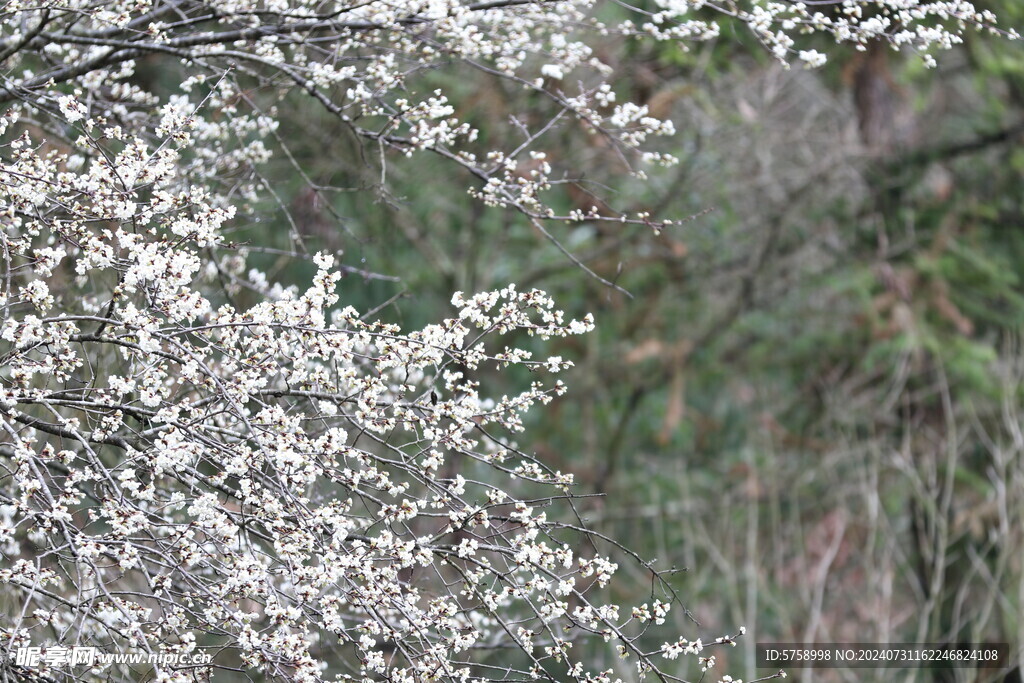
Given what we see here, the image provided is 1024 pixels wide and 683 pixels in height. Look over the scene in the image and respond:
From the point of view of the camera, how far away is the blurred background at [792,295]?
24.3 ft

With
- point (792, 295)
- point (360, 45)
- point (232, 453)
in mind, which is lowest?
point (792, 295)

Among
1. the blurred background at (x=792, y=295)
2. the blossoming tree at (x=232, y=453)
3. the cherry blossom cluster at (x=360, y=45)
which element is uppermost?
the cherry blossom cluster at (x=360, y=45)

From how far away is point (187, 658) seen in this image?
2.75 meters

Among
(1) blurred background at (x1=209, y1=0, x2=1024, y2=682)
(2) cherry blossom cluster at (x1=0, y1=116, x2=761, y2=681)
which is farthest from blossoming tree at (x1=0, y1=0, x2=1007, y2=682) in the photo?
(1) blurred background at (x1=209, y1=0, x2=1024, y2=682)

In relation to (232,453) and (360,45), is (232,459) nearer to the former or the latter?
(232,453)

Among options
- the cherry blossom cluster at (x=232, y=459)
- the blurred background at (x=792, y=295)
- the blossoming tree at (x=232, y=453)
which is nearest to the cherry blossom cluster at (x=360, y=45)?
the blossoming tree at (x=232, y=453)

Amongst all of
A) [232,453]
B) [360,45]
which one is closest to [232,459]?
[232,453]

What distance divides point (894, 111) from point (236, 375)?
815cm

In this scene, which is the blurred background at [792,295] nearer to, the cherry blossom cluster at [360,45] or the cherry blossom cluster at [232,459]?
the cherry blossom cluster at [360,45]

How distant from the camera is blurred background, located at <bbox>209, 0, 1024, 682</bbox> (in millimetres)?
7410

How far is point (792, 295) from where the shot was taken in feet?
31.8

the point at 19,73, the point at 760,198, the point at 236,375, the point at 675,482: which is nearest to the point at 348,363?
the point at 236,375

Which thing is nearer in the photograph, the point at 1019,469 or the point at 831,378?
the point at 1019,469

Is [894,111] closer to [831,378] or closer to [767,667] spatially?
[831,378]
